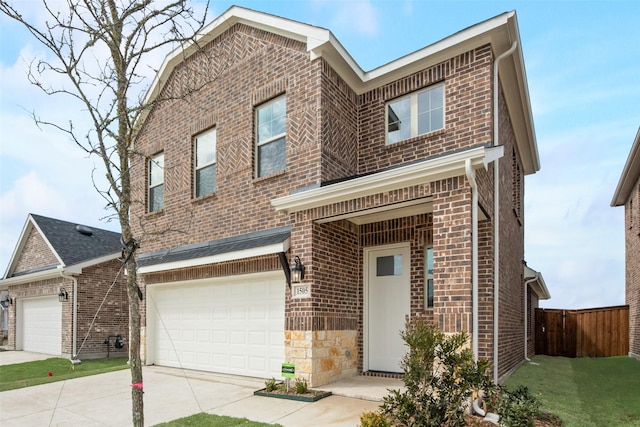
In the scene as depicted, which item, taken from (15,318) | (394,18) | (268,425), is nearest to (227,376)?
(268,425)

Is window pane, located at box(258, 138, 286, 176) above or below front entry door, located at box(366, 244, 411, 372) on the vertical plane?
above

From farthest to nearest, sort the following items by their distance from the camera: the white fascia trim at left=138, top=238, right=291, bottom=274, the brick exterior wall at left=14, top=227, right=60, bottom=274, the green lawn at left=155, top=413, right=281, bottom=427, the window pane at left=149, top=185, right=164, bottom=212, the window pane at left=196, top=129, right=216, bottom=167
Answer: the brick exterior wall at left=14, top=227, right=60, bottom=274 → the window pane at left=149, top=185, right=164, bottom=212 → the window pane at left=196, top=129, right=216, bottom=167 → the white fascia trim at left=138, top=238, right=291, bottom=274 → the green lawn at left=155, top=413, right=281, bottom=427

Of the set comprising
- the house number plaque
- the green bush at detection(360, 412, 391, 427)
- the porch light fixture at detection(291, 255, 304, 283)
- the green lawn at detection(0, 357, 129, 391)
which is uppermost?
the porch light fixture at detection(291, 255, 304, 283)

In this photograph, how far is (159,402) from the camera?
7.19 metres

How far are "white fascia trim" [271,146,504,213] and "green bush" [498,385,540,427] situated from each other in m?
2.92

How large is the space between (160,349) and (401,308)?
658 centimetres

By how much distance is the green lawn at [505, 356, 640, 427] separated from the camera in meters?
5.77

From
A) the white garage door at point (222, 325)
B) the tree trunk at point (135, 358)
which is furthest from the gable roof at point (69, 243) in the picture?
the tree trunk at point (135, 358)

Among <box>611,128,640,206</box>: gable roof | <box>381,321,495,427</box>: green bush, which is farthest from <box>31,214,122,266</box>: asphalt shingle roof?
<box>611,128,640,206</box>: gable roof

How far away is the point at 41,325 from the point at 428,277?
50.9 ft

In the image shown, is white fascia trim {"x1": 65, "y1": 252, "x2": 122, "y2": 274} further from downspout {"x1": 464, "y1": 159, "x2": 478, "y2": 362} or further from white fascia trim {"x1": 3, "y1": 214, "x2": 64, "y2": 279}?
downspout {"x1": 464, "y1": 159, "x2": 478, "y2": 362}

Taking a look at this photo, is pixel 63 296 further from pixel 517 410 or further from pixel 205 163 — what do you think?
pixel 517 410

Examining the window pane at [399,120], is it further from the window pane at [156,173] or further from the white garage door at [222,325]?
the window pane at [156,173]

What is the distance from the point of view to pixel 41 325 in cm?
1641
